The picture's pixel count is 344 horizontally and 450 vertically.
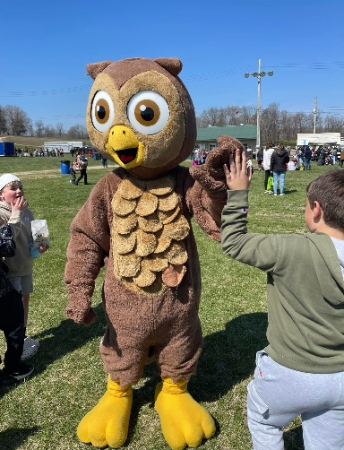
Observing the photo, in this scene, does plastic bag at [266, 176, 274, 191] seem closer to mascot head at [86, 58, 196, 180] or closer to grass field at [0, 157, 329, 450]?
A: grass field at [0, 157, 329, 450]

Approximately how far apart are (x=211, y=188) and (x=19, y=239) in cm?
186

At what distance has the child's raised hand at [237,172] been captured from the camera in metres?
1.56

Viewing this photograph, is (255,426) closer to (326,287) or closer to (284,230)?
(326,287)

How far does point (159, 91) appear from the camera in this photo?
186cm

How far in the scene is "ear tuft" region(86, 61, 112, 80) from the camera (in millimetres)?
2084

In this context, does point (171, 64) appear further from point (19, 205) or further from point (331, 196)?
point (19, 205)

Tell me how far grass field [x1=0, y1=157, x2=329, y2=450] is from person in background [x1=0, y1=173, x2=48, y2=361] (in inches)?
15.1

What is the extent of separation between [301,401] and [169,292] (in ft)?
2.72

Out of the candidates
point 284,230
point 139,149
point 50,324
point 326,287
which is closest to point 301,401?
point 326,287

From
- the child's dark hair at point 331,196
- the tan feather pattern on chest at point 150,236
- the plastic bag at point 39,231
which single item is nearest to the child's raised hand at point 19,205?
the plastic bag at point 39,231

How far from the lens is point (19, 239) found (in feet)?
9.82

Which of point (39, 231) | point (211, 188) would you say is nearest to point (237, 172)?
point (211, 188)

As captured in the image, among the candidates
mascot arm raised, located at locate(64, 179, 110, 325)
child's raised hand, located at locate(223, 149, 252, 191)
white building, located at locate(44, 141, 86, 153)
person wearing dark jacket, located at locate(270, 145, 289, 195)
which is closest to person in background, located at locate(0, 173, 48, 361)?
mascot arm raised, located at locate(64, 179, 110, 325)

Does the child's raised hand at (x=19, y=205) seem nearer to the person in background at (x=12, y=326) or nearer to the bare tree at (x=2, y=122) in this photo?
the person in background at (x=12, y=326)
